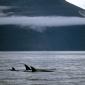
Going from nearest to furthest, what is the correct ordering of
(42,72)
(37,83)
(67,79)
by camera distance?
(37,83), (67,79), (42,72)

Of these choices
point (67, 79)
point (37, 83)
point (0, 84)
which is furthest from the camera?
point (67, 79)

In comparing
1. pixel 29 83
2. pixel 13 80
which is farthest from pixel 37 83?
pixel 13 80

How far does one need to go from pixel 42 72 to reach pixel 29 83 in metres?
29.6

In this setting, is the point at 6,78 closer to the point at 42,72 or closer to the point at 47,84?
the point at 47,84

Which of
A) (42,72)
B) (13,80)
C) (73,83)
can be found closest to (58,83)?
(73,83)

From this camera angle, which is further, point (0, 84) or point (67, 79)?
point (67, 79)

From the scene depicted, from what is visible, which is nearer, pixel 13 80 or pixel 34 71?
pixel 13 80

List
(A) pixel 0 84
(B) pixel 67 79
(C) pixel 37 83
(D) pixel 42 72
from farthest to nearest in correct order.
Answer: (D) pixel 42 72
(B) pixel 67 79
(C) pixel 37 83
(A) pixel 0 84

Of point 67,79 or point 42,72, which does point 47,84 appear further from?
point 42,72

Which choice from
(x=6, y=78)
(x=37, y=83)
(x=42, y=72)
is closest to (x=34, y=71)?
(x=42, y=72)

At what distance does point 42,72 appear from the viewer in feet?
379

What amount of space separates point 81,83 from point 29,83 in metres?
8.94

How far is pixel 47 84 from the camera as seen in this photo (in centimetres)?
8438

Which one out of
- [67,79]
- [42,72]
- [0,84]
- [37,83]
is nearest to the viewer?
[0,84]
